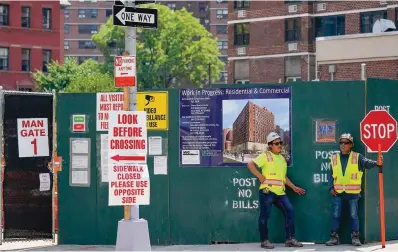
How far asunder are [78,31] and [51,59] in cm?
5705

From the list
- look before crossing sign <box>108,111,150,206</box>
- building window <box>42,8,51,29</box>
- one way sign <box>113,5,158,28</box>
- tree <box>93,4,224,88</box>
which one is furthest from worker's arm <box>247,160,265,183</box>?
tree <box>93,4,224,88</box>

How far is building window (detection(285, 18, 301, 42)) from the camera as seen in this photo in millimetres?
65062

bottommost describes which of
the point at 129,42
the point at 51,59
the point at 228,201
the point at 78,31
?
the point at 228,201

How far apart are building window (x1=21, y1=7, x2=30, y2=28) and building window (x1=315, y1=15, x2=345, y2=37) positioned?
24.0m

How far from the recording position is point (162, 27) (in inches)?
3246

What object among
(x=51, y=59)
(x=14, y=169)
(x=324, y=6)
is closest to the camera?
(x=14, y=169)

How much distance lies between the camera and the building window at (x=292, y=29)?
65062mm

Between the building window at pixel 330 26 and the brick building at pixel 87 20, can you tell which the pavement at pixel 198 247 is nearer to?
the building window at pixel 330 26

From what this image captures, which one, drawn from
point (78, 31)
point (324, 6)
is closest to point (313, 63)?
point (324, 6)

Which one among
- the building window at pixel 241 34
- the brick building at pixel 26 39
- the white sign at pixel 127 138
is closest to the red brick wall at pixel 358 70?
the white sign at pixel 127 138

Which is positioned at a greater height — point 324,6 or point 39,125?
point 324,6

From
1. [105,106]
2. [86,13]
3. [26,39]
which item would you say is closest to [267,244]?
[105,106]

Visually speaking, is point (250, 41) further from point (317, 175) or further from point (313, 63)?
point (317, 175)

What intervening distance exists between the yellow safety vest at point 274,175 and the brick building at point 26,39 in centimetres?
5804
